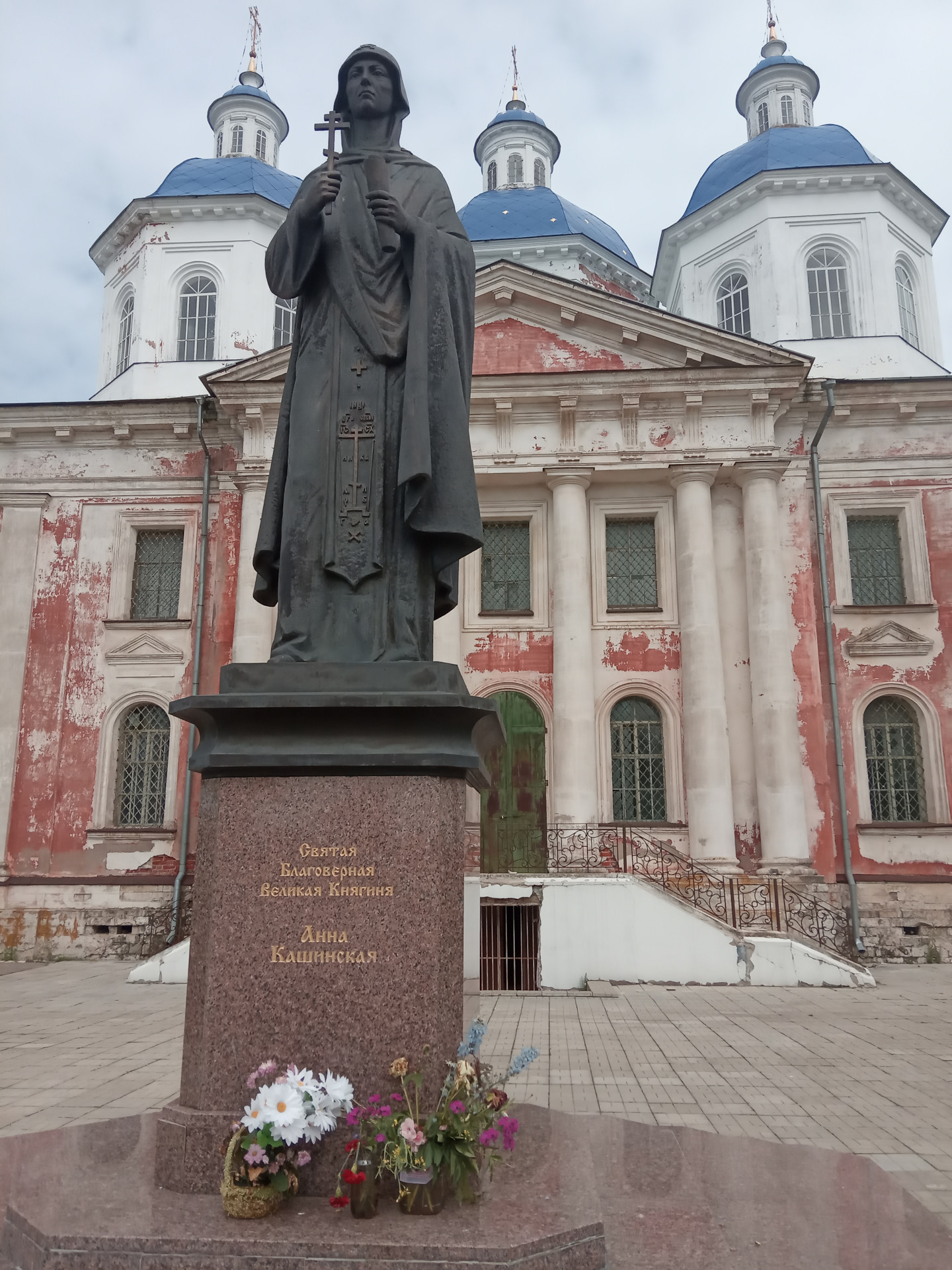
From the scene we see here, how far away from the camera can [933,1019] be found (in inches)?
465

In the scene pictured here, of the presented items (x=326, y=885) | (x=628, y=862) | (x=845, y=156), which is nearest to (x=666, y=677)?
(x=628, y=862)

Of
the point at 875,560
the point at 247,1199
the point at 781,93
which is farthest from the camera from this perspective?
the point at 781,93

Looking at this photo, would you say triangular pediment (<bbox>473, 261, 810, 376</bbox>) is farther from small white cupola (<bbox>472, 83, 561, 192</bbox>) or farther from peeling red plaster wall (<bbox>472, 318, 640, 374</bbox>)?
small white cupola (<bbox>472, 83, 561, 192</bbox>)

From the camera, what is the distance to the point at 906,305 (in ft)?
80.6

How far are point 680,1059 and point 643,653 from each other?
36.0 feet

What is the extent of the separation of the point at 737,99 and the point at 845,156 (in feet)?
17.4

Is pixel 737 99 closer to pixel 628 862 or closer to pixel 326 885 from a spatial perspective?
pixel 628 862

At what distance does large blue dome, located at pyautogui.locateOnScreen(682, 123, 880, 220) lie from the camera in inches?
976

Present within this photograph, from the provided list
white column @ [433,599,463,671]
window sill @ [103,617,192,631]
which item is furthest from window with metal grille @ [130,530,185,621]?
white column @ [433,599,463,671]

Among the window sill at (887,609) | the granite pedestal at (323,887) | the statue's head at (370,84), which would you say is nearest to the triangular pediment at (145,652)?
the window sill at (887,609)

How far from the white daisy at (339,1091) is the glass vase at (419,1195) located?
0.94ft

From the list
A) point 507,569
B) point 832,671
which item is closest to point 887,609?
point 832,671

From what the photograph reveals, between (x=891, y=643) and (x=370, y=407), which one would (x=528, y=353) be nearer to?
(x=891, y=643)

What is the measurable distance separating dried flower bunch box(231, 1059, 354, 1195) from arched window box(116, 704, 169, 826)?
56.8 feet
